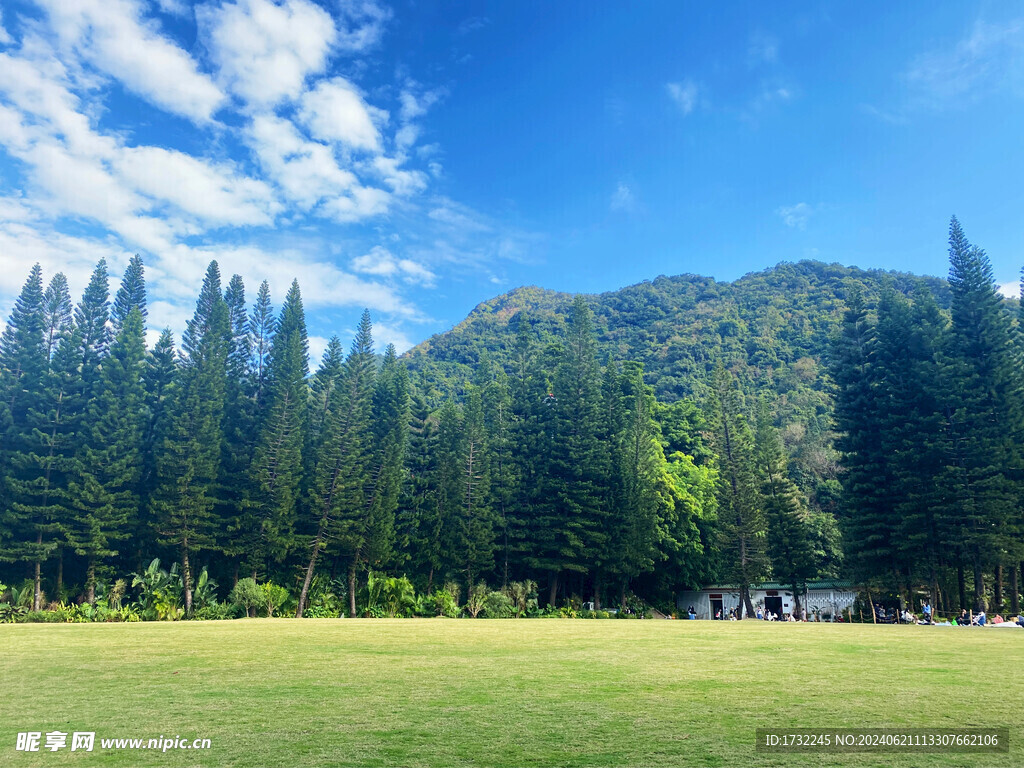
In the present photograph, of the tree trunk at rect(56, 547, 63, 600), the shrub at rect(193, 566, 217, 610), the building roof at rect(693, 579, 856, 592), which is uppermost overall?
the tree trunk at rect(56, 547, 63, 600)

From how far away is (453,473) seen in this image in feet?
113

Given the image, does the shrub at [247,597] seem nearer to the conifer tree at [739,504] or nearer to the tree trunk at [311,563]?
the tree trunk at [311,563]

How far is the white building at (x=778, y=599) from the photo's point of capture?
3544cm

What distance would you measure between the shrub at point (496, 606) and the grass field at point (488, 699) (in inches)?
691

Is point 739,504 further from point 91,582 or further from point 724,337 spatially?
point 724,337

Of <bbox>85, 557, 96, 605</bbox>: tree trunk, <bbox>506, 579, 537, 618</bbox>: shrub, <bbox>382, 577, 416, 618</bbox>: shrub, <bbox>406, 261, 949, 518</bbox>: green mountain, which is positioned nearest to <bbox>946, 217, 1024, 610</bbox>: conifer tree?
<bbox>406, 261, 949, 518</bbox>: green mountain

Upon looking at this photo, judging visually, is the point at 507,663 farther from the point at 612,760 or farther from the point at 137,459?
the point at 137,459

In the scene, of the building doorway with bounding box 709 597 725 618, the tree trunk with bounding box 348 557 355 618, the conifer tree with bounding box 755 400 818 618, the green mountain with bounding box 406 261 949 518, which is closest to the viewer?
the tree trunk with bounding box 348 557 355 618

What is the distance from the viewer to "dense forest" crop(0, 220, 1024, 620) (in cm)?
2669

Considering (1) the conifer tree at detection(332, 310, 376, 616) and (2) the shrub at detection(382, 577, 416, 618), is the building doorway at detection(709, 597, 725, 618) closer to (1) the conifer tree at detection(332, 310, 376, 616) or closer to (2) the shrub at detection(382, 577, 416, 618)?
(2) the shrub at detection(382, 577, 416, 618)

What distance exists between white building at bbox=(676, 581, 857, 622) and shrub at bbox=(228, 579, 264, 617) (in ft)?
80.3

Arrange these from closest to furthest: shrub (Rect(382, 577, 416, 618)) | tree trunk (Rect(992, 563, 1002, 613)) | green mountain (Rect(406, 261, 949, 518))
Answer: tree trunk (Rect(992, 563, 1002, 613)), shrub (Rect(382, 577, 416, 618)), green mountain (Rect(406, 261, 949, 518))

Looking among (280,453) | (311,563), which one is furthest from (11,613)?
(280,453)

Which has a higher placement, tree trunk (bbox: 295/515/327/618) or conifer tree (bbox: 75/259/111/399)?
conifer tree (bbox: 75/259/111/399)
